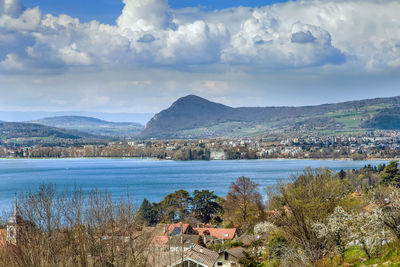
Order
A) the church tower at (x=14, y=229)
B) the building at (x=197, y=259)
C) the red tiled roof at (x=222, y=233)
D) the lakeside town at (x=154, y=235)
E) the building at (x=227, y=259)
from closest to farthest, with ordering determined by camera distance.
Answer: the lakeside town at (x=154, y=235)
the church tower at (x=14, y=229)
the building at (x=197, y=259)
the building at (x=227, y=259)
the red tiled roof at (x=222, y=233)

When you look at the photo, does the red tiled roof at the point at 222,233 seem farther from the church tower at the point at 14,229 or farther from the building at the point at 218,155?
the building at the point at 218,155

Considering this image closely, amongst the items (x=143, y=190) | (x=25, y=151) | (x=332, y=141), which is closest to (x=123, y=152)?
(x=25, y=151)

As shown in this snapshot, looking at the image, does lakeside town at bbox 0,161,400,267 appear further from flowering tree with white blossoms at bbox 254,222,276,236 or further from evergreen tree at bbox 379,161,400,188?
evergreen tree at bbox 379,161,400,188

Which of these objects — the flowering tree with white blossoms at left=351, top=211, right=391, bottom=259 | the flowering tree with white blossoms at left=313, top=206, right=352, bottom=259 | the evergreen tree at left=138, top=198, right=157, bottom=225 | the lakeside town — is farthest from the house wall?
the evergreen tree at left=138, top=198, right=157, bottom=225

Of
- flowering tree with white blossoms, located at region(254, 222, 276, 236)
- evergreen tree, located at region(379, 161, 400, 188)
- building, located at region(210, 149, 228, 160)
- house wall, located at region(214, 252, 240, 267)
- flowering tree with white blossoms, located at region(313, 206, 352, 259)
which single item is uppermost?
flowering tree with white blossoms, located at region(313, 206, 352, 259)

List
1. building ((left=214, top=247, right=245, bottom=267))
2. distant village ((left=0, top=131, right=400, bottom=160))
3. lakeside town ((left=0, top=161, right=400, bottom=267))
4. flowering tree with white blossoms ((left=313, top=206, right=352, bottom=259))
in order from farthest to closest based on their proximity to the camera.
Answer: distant village ((left=0, top=131, right=400, bottom=160)) < building ((left=214, top=247, right=245, bottom=267)) < flowering tree with white blossoms ((left=313, top=206, right=352, bottom=259)) < lakeside town ((left=0, top=161, right=400, bottom=267))

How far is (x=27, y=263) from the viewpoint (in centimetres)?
1299

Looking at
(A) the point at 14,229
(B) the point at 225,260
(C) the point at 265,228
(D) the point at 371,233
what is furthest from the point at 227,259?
(A) the point at 14,229

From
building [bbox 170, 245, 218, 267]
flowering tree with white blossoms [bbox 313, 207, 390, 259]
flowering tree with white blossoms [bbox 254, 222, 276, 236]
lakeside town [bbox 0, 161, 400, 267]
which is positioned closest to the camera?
lakeside town [bbox 0, 161, 400, 267]

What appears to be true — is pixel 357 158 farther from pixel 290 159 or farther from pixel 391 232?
pixel 391 232

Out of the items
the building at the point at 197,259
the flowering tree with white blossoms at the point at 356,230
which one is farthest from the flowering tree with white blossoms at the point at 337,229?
the building at the point at 197,259

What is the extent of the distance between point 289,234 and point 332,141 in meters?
187

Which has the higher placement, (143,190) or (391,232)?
(391,232)

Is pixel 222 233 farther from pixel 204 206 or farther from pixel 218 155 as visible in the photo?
pixel 218 155
